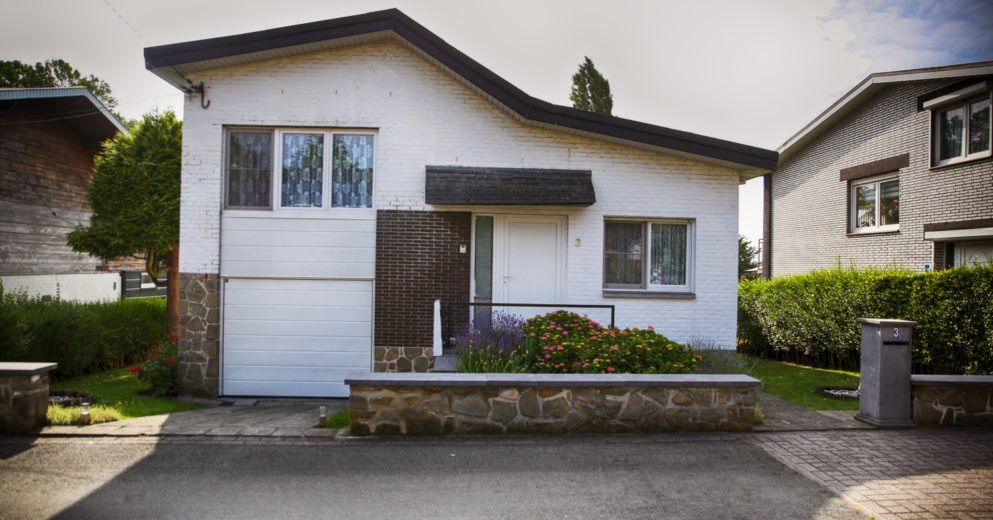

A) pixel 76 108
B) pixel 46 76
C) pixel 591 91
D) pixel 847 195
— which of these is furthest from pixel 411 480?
pixel 46 76

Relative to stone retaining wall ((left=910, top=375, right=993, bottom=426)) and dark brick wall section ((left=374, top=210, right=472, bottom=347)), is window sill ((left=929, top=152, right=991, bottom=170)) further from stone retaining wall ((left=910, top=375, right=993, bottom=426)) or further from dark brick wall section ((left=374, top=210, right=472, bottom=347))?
dark brick wall section ((left=374, top=210, right=472, bottom=347))

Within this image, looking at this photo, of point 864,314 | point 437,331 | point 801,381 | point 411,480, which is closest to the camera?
point 411,480

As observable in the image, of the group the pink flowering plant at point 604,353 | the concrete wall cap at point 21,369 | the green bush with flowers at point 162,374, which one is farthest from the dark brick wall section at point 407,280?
the concrete wall cap at point 21,369

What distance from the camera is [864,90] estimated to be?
14.8 metres

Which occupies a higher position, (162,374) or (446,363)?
(446,363)

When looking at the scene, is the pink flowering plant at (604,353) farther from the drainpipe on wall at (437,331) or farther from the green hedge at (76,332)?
the green hedge at (76,332)

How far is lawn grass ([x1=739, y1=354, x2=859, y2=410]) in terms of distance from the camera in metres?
8.25

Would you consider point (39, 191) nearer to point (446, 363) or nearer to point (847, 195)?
point (446, 363)

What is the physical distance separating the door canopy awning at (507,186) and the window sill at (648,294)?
1612mm

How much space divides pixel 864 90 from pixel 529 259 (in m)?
11.4

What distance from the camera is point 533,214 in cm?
949

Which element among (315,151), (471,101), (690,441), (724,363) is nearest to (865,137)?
(724,363)

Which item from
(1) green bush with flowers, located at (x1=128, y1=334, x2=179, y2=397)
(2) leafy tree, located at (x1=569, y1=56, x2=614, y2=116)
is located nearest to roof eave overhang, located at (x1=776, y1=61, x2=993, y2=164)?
(2) leafy tree, located at (x1=569, y1=56, x2=614, y2=116)

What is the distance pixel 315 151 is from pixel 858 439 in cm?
857
